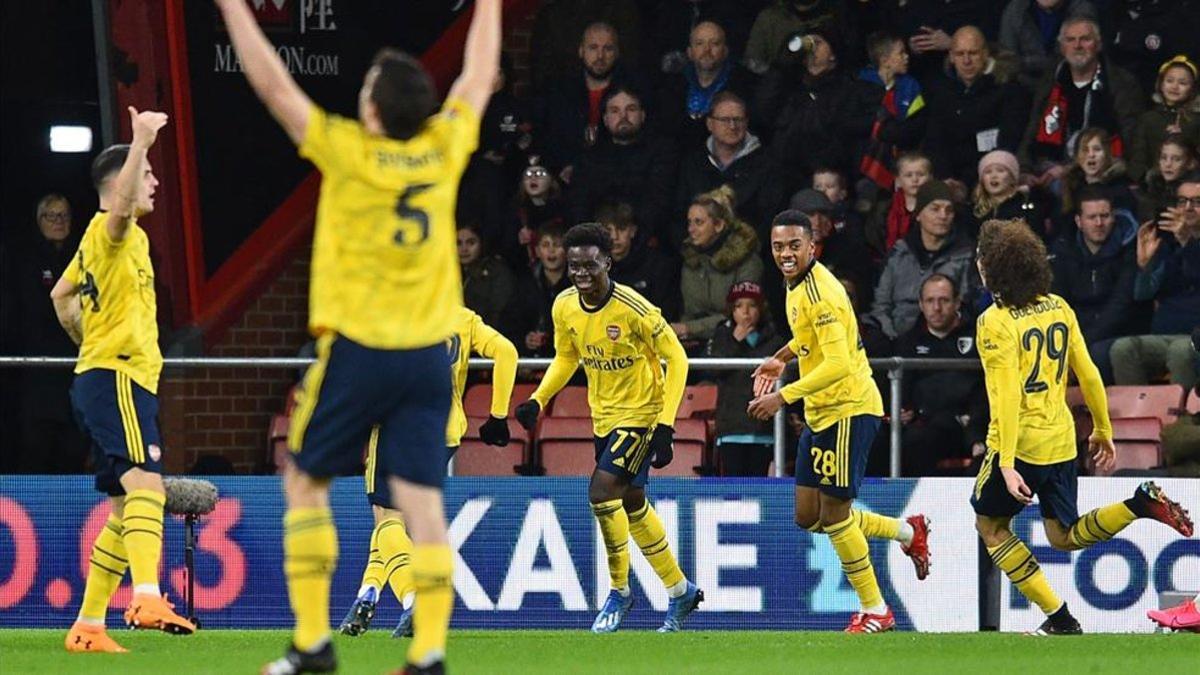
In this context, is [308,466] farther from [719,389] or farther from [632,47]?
[632,47]

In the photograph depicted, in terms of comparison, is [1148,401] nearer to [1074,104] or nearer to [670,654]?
[1074,104]

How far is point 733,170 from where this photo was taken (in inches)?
627

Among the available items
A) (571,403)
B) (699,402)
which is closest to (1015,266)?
(699,402)

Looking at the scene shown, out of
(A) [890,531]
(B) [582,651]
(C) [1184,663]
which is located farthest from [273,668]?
(A) [890,531]

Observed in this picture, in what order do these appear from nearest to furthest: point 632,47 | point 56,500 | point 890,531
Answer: point 890,531 < point 56,500 < point 632,47

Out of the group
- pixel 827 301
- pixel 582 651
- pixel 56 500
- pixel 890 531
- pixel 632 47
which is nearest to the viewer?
pixel 582 651

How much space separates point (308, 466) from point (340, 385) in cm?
30

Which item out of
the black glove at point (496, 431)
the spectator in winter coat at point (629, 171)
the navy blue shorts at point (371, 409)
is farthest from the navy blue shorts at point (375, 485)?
the navy blue shorts at point (371, 409)

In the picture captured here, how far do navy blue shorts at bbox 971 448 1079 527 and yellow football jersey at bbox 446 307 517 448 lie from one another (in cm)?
267

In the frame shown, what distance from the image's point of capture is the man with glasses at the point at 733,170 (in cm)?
1573

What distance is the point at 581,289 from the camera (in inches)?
→ 496

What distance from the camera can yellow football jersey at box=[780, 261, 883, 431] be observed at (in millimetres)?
12016

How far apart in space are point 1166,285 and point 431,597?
8.22 metres

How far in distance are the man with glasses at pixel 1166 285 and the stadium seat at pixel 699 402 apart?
2573 millimetres
